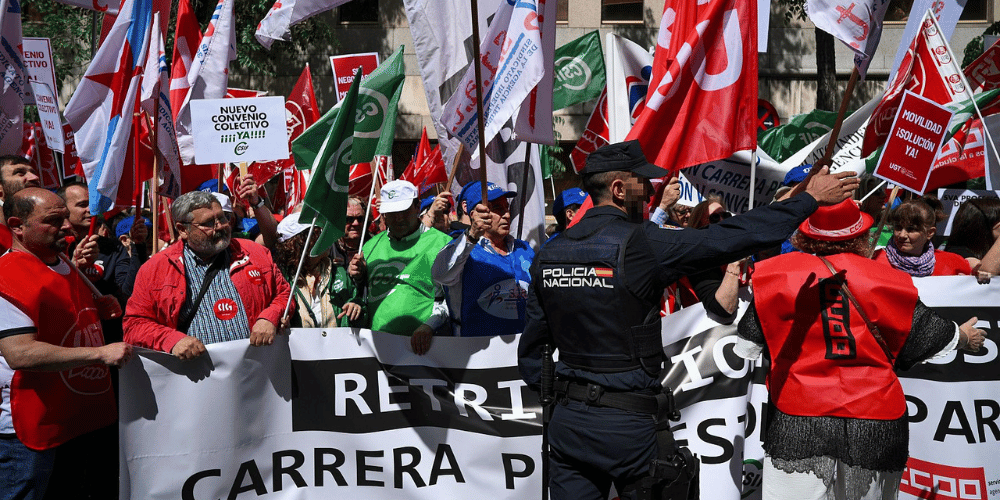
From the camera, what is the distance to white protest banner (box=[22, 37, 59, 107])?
7.93m

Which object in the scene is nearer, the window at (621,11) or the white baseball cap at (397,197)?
the white baseball cap at (397,197)

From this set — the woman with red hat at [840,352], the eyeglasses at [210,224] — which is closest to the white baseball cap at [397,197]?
the eyeglasses at [210,224]

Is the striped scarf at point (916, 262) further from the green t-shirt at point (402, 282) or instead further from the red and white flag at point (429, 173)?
the red and white flag at point (429, 173)

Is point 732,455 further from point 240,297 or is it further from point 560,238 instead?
point 240,297

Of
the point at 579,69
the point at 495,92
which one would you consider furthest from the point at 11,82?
the point at 579,69

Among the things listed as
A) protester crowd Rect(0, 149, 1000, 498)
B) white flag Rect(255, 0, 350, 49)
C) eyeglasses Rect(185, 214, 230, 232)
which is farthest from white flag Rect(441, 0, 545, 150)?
eyeglasses Rect(185, 214, 230, 232)

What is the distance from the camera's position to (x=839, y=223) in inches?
168

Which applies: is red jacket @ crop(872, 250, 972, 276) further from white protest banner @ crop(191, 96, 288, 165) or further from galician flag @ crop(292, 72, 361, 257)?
white protest banner @ crop(191, 96, 288, 165)

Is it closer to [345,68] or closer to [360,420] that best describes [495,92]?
[360,420]

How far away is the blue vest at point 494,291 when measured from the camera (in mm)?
5676

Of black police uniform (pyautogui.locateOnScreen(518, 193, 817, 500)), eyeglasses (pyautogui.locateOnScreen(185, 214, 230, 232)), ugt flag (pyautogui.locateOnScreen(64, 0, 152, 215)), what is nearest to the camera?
black police uniform (pyautogui.locateOnScreen(518, 193, 817, 500))

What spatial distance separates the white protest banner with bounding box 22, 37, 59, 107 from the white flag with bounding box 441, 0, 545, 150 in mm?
3745

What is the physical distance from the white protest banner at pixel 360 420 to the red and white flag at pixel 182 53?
10.1ft

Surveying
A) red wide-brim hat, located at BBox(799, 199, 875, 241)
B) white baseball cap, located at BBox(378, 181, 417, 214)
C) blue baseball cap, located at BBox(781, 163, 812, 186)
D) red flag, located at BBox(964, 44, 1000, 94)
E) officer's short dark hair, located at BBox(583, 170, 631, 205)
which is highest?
red flag, located at BBox(964, 44, 1000, 94)
